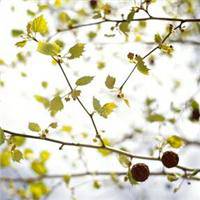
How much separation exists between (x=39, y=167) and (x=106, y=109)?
2208 mm

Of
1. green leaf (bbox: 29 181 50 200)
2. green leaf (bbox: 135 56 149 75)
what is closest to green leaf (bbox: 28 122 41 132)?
green leaf (bbox: 135 56 149 75)

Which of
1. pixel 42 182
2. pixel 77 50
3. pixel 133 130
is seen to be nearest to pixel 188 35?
pixel 133 130

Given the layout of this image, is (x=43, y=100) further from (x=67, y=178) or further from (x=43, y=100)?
(x=67, y=178)

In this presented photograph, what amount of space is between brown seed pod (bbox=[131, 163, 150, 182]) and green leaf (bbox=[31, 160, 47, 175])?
84.9 inches

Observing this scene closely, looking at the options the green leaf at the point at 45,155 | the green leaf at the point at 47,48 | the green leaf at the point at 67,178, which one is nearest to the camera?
the green leaf at the point at 47,48

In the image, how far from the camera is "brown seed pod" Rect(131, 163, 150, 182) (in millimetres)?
2154

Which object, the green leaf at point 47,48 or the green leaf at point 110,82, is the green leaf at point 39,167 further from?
the green leaf at point 47,48

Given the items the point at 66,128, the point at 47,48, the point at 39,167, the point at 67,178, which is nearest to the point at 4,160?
the point at 39,167

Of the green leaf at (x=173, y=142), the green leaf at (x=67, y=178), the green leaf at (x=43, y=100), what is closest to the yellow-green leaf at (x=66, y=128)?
the green leaf at (x=67, y=178)

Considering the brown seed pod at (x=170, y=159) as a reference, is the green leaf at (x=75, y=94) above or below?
above

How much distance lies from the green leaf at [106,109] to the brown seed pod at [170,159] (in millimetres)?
337

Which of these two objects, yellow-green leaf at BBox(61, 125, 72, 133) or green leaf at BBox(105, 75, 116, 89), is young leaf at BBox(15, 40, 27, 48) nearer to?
green leaf at BBox(105, 75, 116, 89)

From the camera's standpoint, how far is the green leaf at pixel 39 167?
4.22 metres

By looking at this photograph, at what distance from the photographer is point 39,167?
4223mm
